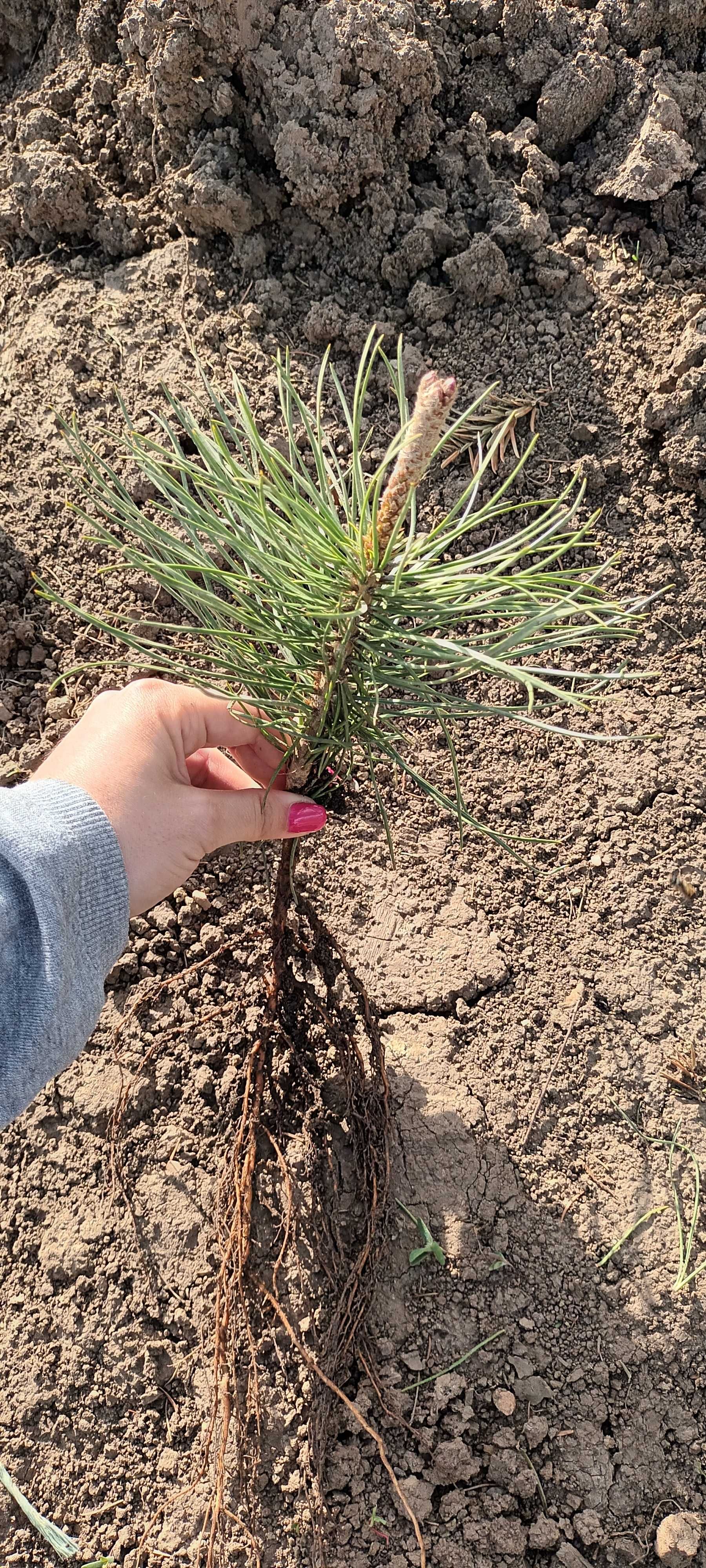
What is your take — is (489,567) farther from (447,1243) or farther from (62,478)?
(447,1243)

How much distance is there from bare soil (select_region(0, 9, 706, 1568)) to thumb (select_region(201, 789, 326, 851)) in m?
0.41

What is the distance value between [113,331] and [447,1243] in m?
1.82

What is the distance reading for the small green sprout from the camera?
1.45 meters

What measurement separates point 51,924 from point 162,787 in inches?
8.9

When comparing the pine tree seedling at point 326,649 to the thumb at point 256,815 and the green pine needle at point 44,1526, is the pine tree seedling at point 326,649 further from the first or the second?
the green pine needle at point 44,1526

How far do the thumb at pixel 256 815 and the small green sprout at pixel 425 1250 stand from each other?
0.64m

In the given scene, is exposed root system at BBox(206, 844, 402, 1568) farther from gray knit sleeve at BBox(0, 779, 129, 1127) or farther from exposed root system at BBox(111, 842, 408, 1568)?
gray knit sleeve at BBox(0, 779, 129, 1127)

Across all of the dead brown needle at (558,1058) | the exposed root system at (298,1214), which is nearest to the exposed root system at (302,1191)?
the exposed root system at (298,1214)

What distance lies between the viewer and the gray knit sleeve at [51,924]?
3.41 ft

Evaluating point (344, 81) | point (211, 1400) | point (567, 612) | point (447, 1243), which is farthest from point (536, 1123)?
point (344, 81)

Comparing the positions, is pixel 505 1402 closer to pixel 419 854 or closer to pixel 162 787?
pixel 419 854

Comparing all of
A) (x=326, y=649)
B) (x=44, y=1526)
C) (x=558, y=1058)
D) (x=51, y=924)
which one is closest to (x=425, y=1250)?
(x=558, y=1058)

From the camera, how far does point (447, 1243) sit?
4.82 feet

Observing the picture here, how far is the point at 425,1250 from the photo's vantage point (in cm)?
146
